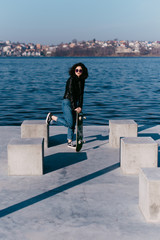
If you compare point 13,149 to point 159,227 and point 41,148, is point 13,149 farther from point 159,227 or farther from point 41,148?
point 159,227

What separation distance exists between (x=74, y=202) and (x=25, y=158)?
1.44 m

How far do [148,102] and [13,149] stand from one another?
23.2m

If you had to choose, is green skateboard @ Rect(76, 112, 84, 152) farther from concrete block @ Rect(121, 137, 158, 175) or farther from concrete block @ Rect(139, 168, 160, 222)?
concrete block @ Rect(139, 168, 160, 222)

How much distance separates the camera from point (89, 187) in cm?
569

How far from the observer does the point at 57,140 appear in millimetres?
8984

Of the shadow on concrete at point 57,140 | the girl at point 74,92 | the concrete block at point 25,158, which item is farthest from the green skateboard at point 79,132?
the concrete block at point 25,158

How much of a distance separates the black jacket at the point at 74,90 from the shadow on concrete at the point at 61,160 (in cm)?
96

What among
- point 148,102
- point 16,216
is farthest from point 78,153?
point 148,102

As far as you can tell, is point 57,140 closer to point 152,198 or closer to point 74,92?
point 74,92

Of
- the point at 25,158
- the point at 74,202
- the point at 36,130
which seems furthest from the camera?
the point at 36,130

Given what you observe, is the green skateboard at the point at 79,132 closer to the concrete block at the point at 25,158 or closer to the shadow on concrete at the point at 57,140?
the shadow on concrete at the point at 57,140

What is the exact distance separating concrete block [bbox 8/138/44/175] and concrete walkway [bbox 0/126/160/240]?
123 millimetres

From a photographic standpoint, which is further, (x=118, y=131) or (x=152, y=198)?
(x=118, y=131)

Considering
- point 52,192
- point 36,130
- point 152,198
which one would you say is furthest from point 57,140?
point 152,198
